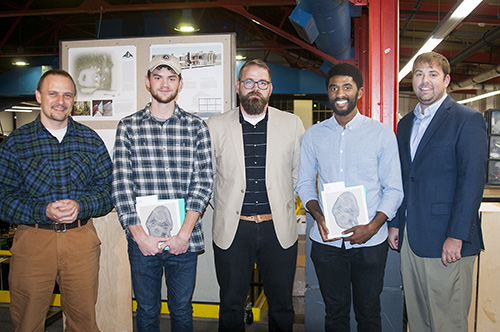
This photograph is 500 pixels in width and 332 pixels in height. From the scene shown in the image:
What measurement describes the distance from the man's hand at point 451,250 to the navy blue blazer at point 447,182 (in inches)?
1.5

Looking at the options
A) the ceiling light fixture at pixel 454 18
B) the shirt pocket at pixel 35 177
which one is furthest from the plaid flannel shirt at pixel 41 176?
the ceiling light fixture at pixel 454 18

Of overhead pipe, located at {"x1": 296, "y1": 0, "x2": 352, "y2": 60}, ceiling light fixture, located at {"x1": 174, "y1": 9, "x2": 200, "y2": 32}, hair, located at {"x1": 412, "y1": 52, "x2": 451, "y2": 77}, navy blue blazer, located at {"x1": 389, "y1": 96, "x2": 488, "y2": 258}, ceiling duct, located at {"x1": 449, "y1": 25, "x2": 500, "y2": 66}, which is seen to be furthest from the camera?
ceiling light fixture, located at {"x1": 174, "y1": 9, "x2": 200, "y2": 32}

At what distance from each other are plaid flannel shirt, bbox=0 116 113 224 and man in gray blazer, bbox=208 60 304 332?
0.86 meters

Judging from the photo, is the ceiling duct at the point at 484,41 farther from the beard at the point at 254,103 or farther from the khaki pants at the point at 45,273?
the khaki pants at the point at 45,273

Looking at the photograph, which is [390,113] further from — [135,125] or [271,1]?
[271,1]

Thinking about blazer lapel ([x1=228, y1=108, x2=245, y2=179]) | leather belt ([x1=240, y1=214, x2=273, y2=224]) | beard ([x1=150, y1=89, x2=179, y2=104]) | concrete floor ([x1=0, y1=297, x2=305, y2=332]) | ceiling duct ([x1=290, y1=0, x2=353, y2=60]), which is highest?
ceiling duct ([x1=290, y1=0, x2=353, y2=60])

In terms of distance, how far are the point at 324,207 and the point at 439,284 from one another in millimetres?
825

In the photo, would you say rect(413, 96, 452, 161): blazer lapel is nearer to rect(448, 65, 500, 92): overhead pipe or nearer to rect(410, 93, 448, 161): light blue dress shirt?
rect(410, 93, 448, 161): light blue dress shirt

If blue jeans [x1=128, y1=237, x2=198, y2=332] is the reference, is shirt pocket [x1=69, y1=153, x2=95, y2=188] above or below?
above

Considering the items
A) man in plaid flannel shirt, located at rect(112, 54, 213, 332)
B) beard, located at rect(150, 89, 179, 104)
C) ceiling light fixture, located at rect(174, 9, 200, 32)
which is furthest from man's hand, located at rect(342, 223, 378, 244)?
ceiling light fixture, located at rect(174, 9, 200, 32)

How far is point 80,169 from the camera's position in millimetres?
2486

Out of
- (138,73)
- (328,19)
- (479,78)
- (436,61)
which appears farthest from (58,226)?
(479,78)

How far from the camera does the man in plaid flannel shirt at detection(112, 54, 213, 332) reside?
2.35 m

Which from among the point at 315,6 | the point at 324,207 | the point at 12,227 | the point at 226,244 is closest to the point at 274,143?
the point at 324,207
